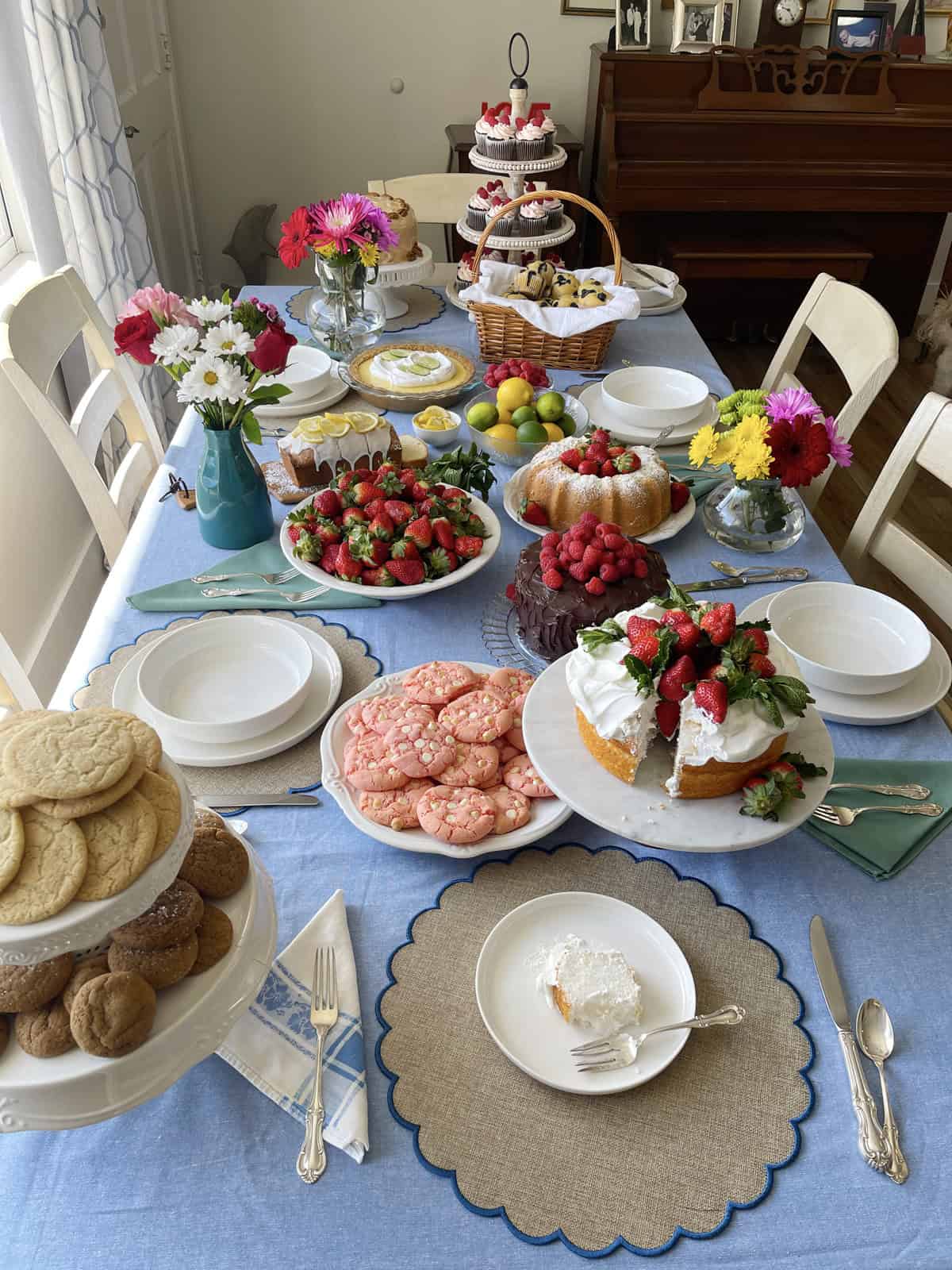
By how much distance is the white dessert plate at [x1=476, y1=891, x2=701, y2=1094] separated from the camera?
81cm

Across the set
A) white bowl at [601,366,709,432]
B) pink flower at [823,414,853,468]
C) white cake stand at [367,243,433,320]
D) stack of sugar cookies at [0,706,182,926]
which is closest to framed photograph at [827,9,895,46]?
white cake stand at [367,243,433,320]

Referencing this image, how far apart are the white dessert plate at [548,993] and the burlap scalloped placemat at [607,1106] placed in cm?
2

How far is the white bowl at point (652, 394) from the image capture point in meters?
1.77

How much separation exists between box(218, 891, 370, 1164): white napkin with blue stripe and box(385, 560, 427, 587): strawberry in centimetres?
53

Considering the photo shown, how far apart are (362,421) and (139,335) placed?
440 mm

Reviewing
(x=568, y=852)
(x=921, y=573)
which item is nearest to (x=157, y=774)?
(x=568, y=852)

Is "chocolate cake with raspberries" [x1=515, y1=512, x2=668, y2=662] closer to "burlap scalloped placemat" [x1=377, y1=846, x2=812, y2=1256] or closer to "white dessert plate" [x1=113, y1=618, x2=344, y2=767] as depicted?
"white dessert plate" [x1=113, y1=618, x2=344, y2=767]

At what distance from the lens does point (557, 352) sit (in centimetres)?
200

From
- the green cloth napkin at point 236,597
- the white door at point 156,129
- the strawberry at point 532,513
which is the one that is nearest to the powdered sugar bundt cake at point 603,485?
the strawberry at point 532,513

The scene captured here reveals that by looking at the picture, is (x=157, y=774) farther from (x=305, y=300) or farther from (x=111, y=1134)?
(x=305, y=300)

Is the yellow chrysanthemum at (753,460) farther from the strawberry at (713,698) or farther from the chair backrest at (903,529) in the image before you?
the strawberry at (713,698)

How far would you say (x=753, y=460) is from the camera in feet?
4.41

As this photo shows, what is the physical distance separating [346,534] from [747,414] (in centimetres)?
63

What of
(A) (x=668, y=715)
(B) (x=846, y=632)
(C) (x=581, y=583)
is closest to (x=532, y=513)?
(C) (x=581, y=583)
